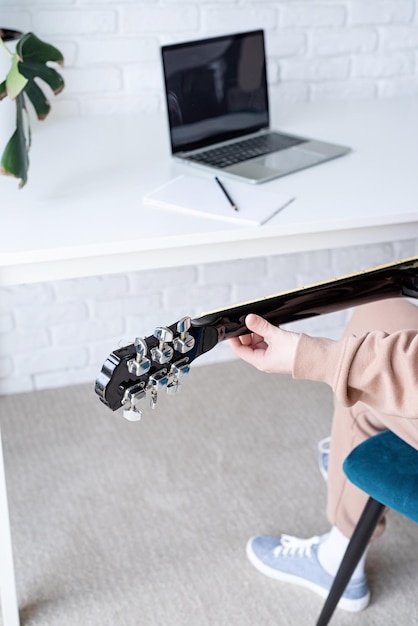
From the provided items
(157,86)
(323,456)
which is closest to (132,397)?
(323,456)

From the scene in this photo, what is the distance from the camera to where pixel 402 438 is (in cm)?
122

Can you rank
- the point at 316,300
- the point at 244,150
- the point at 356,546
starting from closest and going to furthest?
1. the point at 316,300
2. the point at 356,546
3. the point at 244,150

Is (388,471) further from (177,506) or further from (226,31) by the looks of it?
(226,31)

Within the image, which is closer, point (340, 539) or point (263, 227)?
point (263, 227)

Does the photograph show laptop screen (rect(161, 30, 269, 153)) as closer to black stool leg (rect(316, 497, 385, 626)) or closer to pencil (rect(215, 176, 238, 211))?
pencil (rect(215, 176, 238, 211))

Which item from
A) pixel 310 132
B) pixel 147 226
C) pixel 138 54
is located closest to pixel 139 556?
pixel 147 226

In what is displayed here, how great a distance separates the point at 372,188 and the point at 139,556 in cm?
81

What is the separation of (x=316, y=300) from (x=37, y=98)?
0.63 meters

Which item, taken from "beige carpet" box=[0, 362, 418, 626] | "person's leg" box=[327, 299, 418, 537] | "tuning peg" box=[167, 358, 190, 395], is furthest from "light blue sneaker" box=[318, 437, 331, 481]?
"tuning peg" box=[167, 358, 190, 395]

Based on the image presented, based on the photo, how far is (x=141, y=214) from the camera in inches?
51.8

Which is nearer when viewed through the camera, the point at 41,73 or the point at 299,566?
the point at 41,73

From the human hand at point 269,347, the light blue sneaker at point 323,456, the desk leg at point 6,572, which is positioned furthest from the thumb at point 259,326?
the light blue sneaker at point 323,456

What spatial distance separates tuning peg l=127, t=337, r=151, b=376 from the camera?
0.89 meters

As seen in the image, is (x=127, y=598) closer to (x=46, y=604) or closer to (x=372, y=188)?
Answer: (x=46, y=604)
